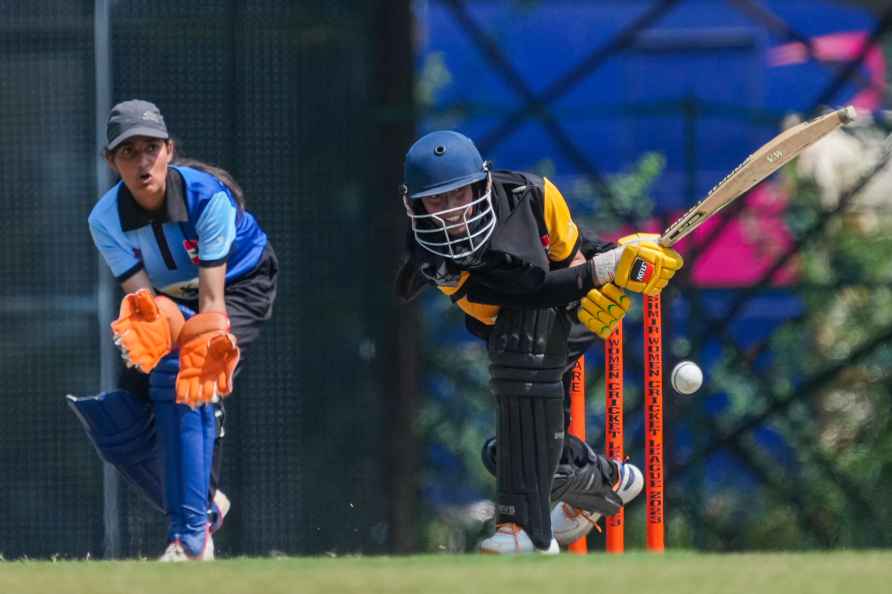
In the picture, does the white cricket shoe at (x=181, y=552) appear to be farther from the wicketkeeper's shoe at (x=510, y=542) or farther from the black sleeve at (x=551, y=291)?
the black sleeve at (x=551, y=291)

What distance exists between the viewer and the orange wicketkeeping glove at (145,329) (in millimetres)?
6062

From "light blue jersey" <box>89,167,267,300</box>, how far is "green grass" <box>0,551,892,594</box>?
1.45 meters

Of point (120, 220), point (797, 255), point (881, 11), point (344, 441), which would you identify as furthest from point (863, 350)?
point (120, 220)

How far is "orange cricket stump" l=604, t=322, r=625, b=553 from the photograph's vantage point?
661cm

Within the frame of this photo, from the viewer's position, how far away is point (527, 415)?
591cm

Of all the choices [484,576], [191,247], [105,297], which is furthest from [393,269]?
[484,576]

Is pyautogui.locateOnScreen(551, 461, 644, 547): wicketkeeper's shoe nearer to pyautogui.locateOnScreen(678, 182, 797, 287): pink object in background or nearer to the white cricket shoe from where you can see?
the white cricket shoe

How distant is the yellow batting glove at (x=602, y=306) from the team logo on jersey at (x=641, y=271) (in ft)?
0.51

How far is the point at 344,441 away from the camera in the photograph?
8.02 meters

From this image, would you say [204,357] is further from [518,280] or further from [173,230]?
[518,280]

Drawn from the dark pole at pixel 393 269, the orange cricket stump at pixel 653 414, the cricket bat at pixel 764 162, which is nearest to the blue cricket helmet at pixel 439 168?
the cricket bat at pixel 764 162

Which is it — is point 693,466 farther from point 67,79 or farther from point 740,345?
point 67,79

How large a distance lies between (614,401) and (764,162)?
3.94 feet

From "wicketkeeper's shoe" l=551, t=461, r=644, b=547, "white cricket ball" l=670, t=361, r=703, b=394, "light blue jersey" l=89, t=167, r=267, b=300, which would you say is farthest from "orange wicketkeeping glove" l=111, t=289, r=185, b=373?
"white cricket ball" l=670, t=361, r=703, b=394
